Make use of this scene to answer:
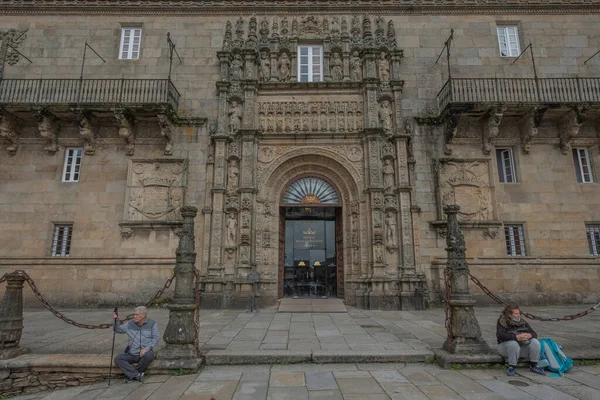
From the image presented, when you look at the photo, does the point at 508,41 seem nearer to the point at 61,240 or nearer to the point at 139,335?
the point at 139,335

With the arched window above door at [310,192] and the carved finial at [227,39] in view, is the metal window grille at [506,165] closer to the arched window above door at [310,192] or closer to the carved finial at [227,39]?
the arched window above door at [310,192]

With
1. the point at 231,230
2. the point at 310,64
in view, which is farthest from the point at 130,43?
the point at 231,230

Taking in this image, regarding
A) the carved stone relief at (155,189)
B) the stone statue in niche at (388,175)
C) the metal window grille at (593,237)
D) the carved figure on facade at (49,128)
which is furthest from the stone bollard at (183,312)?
the metal window grille at (593,237)

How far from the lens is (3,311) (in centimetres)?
618

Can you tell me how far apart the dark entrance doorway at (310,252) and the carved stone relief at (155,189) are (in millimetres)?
4418

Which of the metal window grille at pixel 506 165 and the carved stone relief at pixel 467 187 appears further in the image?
the metal window grille at pixel 506 165

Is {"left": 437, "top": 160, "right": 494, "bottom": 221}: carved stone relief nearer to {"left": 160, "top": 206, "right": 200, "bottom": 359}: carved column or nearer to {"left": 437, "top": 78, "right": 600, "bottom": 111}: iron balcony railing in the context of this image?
{"left": 437, "top": 78, "right": 600, "bottom": 111}: iron balcony railing

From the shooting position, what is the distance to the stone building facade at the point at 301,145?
41.9 feet

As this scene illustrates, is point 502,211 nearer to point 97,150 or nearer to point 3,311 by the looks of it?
point 3,311

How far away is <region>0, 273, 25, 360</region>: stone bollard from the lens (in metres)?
6.04

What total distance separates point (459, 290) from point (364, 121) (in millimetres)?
8817

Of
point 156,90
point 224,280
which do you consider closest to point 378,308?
point 224,280

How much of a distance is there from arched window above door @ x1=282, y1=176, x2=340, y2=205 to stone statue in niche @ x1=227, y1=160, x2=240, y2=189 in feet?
7.18

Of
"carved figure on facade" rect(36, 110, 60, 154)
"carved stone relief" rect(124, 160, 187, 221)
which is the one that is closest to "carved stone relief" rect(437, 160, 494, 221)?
"carved stone relief" rect(124, 160, 187, 221)
